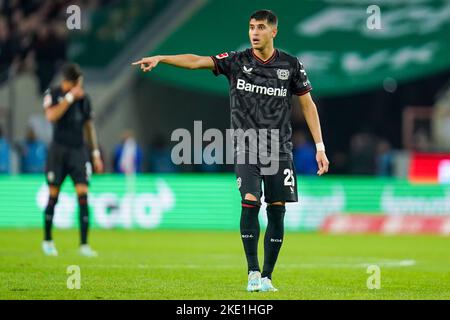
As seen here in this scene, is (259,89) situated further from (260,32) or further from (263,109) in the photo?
(260,32)

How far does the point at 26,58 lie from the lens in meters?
26.4

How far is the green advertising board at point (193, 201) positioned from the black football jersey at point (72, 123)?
781cm

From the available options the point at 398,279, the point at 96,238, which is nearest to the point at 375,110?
the point at 96,238

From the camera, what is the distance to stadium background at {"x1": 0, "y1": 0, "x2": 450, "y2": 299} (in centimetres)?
2323

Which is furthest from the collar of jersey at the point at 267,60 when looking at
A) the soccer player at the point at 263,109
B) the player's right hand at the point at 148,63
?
the player's right hand at the point at 148,63

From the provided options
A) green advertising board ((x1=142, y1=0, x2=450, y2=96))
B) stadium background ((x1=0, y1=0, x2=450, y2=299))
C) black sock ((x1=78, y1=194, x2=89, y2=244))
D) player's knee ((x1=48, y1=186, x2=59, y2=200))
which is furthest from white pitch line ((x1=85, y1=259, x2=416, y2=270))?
green advertising board ((x1=142, y1=0, x2=450, y2=96))

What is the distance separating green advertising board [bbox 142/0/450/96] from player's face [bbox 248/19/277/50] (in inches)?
588

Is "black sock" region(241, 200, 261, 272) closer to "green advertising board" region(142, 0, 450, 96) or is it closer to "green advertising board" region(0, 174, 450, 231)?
"green advertising board" region(0, 174, 450, 231)

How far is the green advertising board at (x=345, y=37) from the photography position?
2516cm

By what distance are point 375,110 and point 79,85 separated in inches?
655

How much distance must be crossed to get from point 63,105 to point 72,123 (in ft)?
1.36

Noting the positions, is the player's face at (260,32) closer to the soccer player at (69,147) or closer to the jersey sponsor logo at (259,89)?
the jersey sponsor logo at (259,89)

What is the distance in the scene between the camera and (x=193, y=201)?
2356 cm

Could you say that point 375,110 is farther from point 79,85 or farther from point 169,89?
point 79,85
